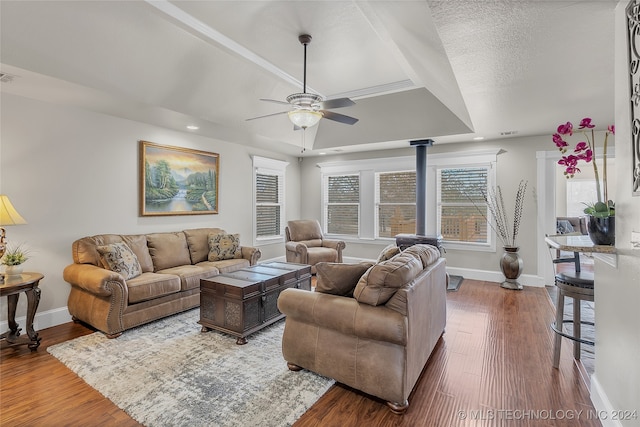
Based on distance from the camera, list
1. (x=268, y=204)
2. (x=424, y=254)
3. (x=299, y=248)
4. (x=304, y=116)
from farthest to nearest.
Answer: (x=268, y=204) → (x=299, y=248) → (x=304, y=116) → (x=424, y=254)

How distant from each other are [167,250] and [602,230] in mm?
4549

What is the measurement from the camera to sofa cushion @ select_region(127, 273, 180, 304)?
3260 millimetres

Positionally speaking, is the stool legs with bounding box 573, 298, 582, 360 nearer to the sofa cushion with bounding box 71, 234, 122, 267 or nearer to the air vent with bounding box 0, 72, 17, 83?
the sofa cushion with bounding box 71, 234, 122, 267

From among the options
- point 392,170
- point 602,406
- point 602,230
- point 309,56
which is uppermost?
point 309,56

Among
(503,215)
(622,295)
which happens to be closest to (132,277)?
(622,295)

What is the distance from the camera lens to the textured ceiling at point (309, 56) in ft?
6.47

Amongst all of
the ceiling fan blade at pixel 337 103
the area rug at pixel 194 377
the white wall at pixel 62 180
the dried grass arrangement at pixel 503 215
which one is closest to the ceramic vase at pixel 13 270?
the white wall at pixel 62 180

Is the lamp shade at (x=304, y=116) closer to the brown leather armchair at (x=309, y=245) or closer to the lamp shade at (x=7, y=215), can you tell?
the lamp shade at (x=7, y=215)

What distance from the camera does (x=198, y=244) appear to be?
465 centimetres

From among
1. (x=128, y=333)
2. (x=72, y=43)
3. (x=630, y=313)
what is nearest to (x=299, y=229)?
(x=128, y=333)

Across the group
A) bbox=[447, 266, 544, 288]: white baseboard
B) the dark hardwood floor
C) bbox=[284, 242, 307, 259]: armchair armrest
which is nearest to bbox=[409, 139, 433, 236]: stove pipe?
bbox=[447, 266, 544, 288]: white baseboard

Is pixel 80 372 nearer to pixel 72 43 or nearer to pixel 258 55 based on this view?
pixel 72 43

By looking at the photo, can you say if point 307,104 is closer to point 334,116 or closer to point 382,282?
point 334,116

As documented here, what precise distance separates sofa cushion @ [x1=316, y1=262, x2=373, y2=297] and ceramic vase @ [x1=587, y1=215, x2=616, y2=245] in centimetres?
146
